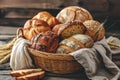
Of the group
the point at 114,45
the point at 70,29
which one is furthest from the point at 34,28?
the point at 114,45

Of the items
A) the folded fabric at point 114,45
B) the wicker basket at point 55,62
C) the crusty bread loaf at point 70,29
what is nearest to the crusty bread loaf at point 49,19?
the crusty bread loaf at point 70,29

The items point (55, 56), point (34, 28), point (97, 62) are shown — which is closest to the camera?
point (55, 56)

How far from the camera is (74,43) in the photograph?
2.02 meters

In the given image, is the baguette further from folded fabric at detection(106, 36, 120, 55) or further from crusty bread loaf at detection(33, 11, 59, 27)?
folded fabric at detection(106, 36, 120, 55)

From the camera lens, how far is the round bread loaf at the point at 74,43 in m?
2.01

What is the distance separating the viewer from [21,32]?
230 centimetres

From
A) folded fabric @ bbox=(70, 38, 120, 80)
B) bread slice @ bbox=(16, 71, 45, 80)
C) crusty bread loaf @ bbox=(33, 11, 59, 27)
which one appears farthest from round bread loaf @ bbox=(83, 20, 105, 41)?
bread slice @ bbox=(16, 71, 45, 80)

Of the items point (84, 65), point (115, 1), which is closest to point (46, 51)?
point (84, 65)

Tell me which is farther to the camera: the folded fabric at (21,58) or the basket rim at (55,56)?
the folded fabric at (21,58)

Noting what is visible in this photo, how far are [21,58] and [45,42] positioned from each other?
0.21m

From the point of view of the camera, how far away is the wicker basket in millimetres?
1961

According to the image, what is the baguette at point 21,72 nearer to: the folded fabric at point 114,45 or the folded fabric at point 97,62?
the folded fabric at point 97,62

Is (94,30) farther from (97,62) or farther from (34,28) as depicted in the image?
(34,28)

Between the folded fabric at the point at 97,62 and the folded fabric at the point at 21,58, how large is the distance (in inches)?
13.1
